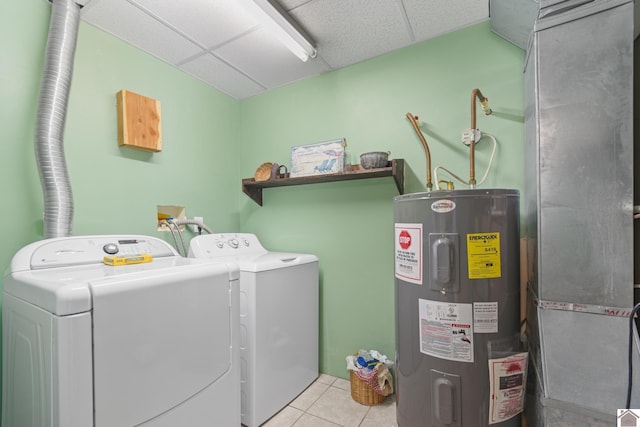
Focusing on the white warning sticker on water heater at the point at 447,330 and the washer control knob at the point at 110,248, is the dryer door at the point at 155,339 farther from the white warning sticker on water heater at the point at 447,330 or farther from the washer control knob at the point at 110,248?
the white warning sticker on water heater at the point at 447,330

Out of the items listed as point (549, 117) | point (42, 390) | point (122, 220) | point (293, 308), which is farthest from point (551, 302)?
point (122, 220)

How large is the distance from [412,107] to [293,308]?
63.2 inches

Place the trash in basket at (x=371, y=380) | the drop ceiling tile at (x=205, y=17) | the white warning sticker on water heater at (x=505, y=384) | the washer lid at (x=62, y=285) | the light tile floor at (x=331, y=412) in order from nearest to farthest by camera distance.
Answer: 1. the washer lid at (x=62, y=285)
2. the white warning sticker on water heater at (x=505, y=384)
3. the drop ceiling tile at (x=205, y=17)
4. the light tile floor at (x=331, y=412)
5. the trash in basket at (x=371, y=380)

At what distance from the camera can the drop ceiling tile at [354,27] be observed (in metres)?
1.52

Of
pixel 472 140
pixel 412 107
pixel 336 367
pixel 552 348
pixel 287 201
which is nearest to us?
pixel 552 348

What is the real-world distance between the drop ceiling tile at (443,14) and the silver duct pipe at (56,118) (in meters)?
1.79

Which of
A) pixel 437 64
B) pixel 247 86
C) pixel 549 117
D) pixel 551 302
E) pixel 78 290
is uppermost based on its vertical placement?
pixel 247 86

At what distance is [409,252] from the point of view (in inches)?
51.6

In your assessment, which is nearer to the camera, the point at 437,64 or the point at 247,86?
the point at 437,64

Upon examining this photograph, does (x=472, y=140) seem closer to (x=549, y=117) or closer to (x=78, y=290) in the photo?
(x=549, y=117)

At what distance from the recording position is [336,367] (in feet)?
6.85

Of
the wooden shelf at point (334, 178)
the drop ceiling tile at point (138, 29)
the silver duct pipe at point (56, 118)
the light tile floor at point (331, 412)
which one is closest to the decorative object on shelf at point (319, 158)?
the wooden shelf at point (334, 178)

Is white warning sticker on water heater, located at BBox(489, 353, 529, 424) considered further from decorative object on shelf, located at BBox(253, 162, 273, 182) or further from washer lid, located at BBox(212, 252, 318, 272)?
decorative object on shelf, located at BBox(253, 162, 273, 182)

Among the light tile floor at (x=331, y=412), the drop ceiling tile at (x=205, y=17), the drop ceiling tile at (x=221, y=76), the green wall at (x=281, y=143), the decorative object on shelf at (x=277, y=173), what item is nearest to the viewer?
the green wall at (x=281, y=143)
